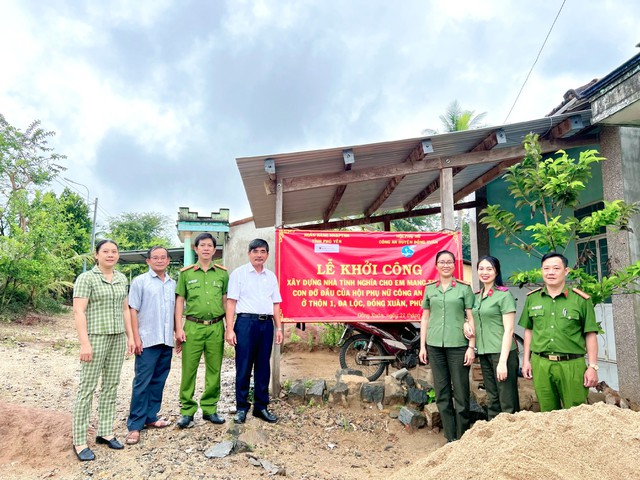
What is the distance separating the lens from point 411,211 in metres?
8.15

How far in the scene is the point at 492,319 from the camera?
10.8 ft

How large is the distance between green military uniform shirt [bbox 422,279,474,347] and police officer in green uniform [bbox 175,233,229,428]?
1705mm

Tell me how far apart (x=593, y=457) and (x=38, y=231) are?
41.6ft

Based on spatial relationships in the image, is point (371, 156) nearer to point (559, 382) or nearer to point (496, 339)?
point (496, 339)

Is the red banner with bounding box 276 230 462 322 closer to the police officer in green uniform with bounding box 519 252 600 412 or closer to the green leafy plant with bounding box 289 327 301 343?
the police officer in green uniform with bounding box 519 252 600 412

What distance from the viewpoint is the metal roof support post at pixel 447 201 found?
4.80m

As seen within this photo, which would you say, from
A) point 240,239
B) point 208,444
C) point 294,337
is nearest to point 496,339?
point 208,444

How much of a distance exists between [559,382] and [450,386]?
77 cm

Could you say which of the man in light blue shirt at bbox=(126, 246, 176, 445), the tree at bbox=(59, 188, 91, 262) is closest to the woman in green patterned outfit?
the man in light blue shirt at bbox=(126, 246, 176, 445)

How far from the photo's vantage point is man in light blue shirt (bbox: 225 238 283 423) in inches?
146

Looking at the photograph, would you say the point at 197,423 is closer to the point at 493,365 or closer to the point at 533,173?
the point at 493,365

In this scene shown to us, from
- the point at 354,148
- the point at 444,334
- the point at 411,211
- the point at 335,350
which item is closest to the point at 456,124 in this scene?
the point at 411,211

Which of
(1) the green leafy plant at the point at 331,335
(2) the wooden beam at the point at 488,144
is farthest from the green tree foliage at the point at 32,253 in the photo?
(2) the wooden beam at the point at 488,144

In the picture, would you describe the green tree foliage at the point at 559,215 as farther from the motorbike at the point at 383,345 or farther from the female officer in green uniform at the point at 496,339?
the motorbike at the point at 383,345
